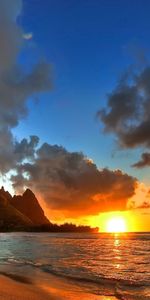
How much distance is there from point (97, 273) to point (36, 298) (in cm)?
1690

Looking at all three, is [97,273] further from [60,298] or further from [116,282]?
[60,298]

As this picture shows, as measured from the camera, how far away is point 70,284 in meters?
26.5

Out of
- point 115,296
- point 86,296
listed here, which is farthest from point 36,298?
point 115,296

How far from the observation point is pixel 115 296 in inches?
852

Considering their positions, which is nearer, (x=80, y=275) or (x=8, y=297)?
(x=8, y=297)

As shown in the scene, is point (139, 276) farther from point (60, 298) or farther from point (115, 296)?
point (60, 298)

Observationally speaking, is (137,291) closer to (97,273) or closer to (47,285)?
(47,285)

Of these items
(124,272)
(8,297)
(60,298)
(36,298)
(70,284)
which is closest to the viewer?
(8,297)

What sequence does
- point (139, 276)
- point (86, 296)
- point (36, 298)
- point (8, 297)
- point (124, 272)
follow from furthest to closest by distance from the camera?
point (124, 272) < point (139, 276) < point (86, 296) < point (36, 298) < point (8, 297)

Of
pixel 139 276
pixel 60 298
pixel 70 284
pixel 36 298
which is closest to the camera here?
pixel 36 298

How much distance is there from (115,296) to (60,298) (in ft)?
12.5

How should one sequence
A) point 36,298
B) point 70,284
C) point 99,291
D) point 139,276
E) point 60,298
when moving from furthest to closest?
point 139,276, point 70,284, point 99,291, point 60,298, point 36,298

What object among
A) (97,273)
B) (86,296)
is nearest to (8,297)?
(86,296)

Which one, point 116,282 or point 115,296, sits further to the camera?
point 116,282
